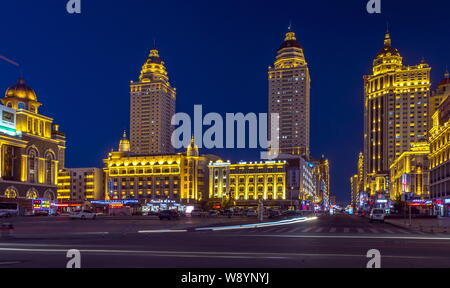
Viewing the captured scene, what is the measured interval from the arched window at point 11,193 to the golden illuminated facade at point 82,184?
86.6m

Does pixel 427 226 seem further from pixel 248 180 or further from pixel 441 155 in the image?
pixel 248 180

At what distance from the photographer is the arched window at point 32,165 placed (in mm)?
108331

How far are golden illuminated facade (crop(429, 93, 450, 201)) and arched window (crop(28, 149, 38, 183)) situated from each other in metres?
85.6

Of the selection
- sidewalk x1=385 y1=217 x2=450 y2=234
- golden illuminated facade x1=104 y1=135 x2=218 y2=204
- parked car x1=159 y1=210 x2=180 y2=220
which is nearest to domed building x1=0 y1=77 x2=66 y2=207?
parked car x1=159 y1=210 x2=180 y2=220

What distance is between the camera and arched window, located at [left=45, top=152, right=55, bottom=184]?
375ft

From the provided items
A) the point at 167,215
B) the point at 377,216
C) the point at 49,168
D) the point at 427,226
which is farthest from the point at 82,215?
the point at 49,168

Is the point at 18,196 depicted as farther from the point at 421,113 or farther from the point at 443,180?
the point at 421,113

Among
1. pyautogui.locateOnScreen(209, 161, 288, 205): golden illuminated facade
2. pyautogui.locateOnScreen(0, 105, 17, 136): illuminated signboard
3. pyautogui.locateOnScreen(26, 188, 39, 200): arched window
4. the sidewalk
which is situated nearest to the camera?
the sidewalk

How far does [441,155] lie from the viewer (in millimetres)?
85062

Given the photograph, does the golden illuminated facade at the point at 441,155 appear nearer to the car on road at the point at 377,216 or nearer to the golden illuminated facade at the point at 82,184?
the car on road at the point at 377,216

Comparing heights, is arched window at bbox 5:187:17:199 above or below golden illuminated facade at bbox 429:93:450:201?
below

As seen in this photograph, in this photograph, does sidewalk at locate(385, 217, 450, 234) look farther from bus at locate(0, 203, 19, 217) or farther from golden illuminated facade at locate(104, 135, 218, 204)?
golden illuminated facade at locate(104, 135, 218, 204)

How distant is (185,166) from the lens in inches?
6663

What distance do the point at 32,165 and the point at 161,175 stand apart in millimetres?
64502
